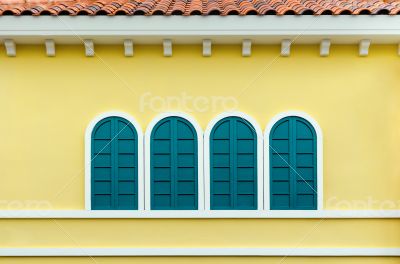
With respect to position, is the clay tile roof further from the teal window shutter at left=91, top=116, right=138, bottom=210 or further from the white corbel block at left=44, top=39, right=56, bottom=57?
the teal window shutter at left=91, top=116, right=138, bottom=210

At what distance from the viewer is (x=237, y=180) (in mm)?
9445

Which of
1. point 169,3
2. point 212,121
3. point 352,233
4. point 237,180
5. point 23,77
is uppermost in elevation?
point 169,3

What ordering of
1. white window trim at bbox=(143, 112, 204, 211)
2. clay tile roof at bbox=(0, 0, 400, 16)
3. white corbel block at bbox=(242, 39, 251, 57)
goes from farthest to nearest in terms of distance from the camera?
white window trim at bbox=(143, 112, 204, 211) < white corbel block at bbox=(242, 39, 251, 57) < clay tile roof at bbox=(0, 0, 400, 16)

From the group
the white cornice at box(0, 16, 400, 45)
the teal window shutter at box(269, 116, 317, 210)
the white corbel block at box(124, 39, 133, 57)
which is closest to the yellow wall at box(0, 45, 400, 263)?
the white corbel block at box(124, 39, 133, 57)

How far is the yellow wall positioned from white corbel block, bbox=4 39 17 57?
0.10 metres

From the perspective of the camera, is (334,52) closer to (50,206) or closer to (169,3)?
(169,3)

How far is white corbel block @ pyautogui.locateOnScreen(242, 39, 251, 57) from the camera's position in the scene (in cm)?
930

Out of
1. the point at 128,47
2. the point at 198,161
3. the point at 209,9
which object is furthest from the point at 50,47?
the point at 198,161

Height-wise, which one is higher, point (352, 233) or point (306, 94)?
point (306, 94)

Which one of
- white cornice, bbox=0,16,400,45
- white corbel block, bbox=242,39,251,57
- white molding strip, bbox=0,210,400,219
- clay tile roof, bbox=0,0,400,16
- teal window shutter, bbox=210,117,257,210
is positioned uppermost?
clay tile roof, bbox=0,0,400,16

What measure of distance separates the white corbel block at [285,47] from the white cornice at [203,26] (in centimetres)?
19

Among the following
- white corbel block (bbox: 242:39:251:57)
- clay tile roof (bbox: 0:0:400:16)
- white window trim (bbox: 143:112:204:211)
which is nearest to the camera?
clay tile roof (bbox: 0:0:400:16)

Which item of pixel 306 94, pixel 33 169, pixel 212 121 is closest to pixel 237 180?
pixel 212 121

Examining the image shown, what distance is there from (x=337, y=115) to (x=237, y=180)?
71.7 inches
